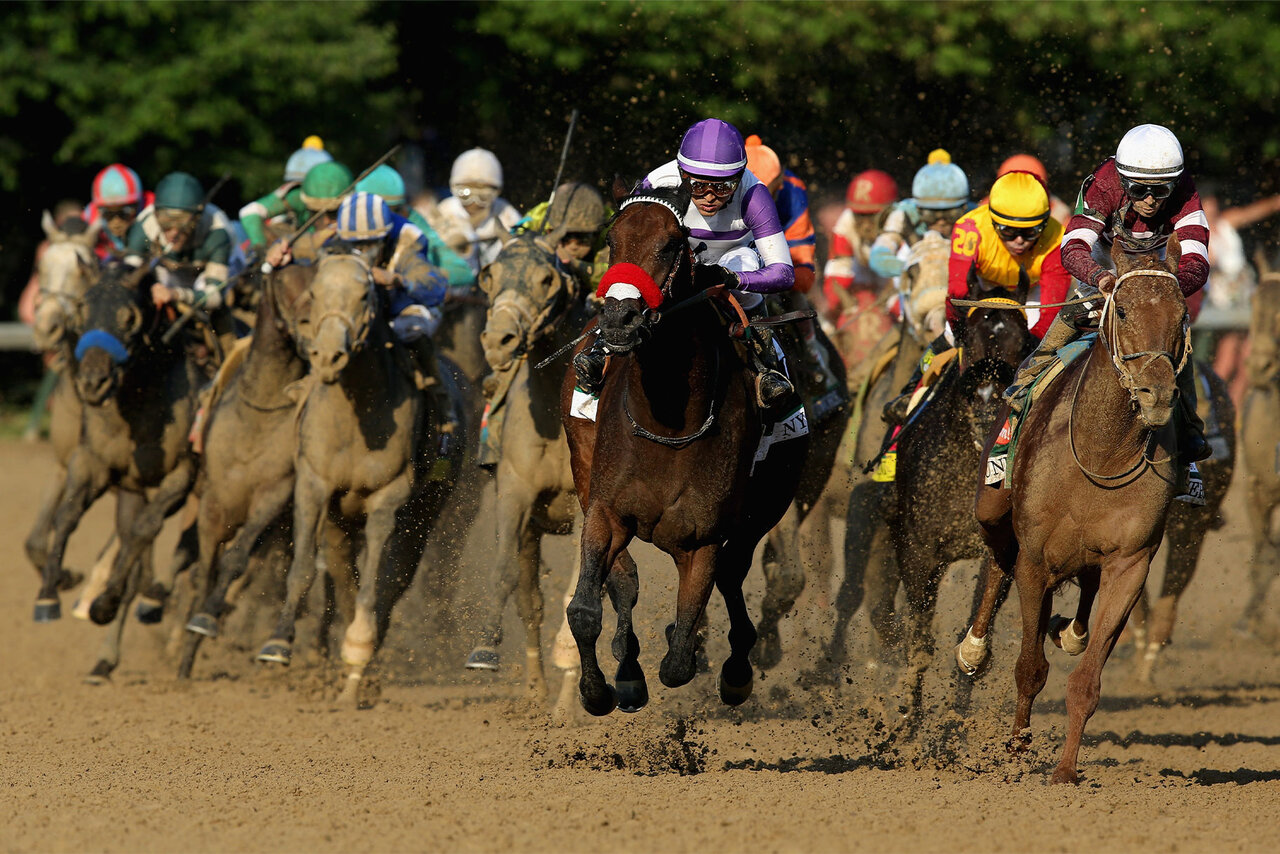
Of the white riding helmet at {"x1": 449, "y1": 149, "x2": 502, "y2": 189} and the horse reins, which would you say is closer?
the horse reins

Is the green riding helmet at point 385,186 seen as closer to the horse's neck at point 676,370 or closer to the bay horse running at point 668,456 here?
the bay horse running at point 668,456

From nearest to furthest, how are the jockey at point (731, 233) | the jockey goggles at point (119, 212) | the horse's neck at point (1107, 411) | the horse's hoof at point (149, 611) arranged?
the horse's neck at point (1107, 411), the jockey at point (731, 233), the horse's hoof at point (149, 611), the jockey goggles at point (119, 212)

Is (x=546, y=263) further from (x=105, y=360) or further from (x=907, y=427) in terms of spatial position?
(x=105, y=360)

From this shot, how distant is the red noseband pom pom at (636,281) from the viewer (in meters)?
6.43

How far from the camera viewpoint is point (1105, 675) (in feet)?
34.8

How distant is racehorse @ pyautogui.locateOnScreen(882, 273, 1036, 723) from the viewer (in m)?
8.37

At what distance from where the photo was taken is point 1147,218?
23.8ft

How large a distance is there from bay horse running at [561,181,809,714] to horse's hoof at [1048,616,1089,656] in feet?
5.01

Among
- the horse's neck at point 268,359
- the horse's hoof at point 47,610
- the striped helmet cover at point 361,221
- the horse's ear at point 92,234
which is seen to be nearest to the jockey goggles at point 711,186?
the striped helmet cover at point 361,221

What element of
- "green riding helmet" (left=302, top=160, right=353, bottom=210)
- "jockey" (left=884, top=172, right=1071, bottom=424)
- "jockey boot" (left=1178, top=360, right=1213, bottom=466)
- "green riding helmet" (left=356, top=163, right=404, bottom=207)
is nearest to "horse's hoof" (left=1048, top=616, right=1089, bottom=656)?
"jockey boot" (left=1178, top=360, right=1213, bottom=466)

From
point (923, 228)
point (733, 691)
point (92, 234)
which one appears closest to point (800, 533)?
point (923, 228)

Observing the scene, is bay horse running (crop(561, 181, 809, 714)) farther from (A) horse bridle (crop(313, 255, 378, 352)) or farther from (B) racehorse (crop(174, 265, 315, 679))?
(B) racehorse (crop(174, 265, 315, 679))

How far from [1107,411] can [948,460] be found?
1.76 m

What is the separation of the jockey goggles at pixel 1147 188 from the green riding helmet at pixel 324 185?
517 centimetres
